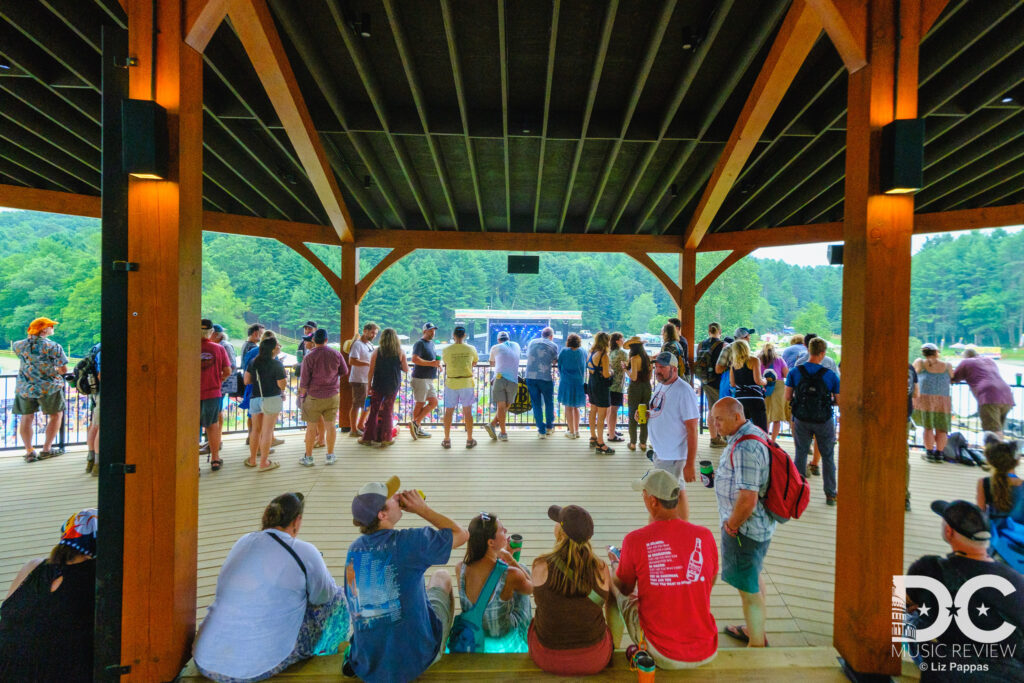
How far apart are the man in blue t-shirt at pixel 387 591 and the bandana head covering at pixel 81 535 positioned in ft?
4.25

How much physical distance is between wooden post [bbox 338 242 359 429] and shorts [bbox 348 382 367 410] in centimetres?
44

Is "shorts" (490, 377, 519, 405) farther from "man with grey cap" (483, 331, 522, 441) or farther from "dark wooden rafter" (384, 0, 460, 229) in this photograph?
"dark wooden rafter" (384, 0, 460, 229)

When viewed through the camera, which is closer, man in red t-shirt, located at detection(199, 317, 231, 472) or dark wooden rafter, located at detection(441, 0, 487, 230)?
dark wooden rafter, located at detection(441, 0, 487, 230)

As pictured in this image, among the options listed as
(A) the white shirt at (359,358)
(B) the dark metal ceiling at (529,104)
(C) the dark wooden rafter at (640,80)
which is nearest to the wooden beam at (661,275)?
(B) the dark metal ceiling at (529,104)

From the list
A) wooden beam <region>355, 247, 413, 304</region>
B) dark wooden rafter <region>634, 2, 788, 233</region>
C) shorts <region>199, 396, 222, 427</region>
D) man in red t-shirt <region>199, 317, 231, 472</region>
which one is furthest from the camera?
wooden beam <region>355, 247, 413, 304</region>

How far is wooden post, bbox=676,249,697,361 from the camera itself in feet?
27.6

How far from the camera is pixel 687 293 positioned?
8531 millimetres

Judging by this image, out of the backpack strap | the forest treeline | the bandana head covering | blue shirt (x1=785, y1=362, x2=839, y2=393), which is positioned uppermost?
the forest treeline

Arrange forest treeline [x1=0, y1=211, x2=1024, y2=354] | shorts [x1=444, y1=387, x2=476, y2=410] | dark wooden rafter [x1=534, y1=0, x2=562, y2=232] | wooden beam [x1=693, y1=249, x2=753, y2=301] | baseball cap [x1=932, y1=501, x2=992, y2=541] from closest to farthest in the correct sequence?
baseball cap [x1=932, y1=501, x2=992, y2=541] → dark wooden rafter [x1=534, y1=0, x2=562, y2=232] → shorts [x1=444, y1=387, x2=476, y2=410] → wooden beam [x1=693, y1=249, x2=753, y2=301] → forest treeline [x1=0, y1=211, x2=1024, y2=354]

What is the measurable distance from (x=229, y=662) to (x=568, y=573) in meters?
1.58

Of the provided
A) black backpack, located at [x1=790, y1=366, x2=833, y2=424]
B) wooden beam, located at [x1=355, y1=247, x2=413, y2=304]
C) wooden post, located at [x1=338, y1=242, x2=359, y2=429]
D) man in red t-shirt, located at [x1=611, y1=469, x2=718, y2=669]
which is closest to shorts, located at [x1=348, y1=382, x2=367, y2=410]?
wooden post, located at [x1=338, y1=242, x2=359, y2=429]

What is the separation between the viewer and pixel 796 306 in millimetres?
57531

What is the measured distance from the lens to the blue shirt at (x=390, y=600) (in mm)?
2156

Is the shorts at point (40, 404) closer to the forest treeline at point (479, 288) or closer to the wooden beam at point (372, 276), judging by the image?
the wooden beam at point (372, 276)
